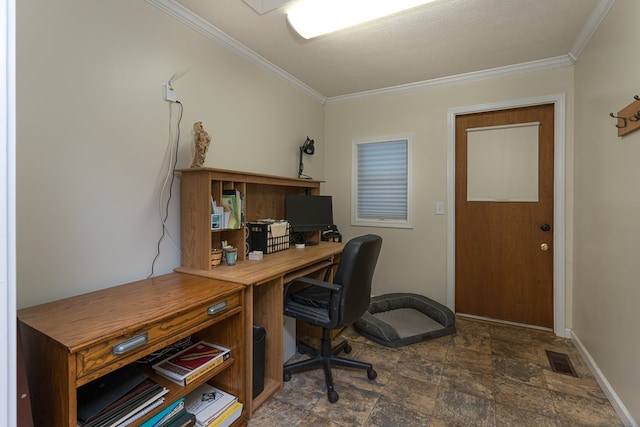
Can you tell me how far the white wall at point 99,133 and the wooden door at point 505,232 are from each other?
7.75 feet

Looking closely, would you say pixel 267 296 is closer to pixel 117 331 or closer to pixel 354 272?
pixel 354 272

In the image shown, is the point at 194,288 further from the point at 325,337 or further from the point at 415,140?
the point at 415,140

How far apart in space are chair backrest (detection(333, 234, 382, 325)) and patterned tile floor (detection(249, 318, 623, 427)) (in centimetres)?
48

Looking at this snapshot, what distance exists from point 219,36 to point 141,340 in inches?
80.1

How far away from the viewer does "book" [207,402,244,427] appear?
147 centimetres

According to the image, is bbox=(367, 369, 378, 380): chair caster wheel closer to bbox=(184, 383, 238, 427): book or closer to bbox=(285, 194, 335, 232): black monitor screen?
bbox=(184, 383, 238, 427): book

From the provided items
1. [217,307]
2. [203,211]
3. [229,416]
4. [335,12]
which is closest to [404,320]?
[229,416]

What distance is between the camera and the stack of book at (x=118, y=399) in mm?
1117

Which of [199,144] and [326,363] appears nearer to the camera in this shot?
[199,144]

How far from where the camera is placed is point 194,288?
61.7 inches

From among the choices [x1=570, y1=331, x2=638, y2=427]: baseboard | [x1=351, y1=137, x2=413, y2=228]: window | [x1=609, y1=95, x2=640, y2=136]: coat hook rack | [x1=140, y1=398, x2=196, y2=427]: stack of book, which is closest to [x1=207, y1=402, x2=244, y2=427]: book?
[x1=140, y1=398, x2=196, y2=427]: stack of book

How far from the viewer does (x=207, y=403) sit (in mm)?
1547

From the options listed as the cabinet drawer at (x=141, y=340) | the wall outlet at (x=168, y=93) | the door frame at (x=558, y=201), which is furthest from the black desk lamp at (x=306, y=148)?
the cabinet drawer at (x=141, y=340)

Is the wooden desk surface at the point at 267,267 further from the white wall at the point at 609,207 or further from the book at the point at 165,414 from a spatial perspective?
the white wall at the point at 609,207
